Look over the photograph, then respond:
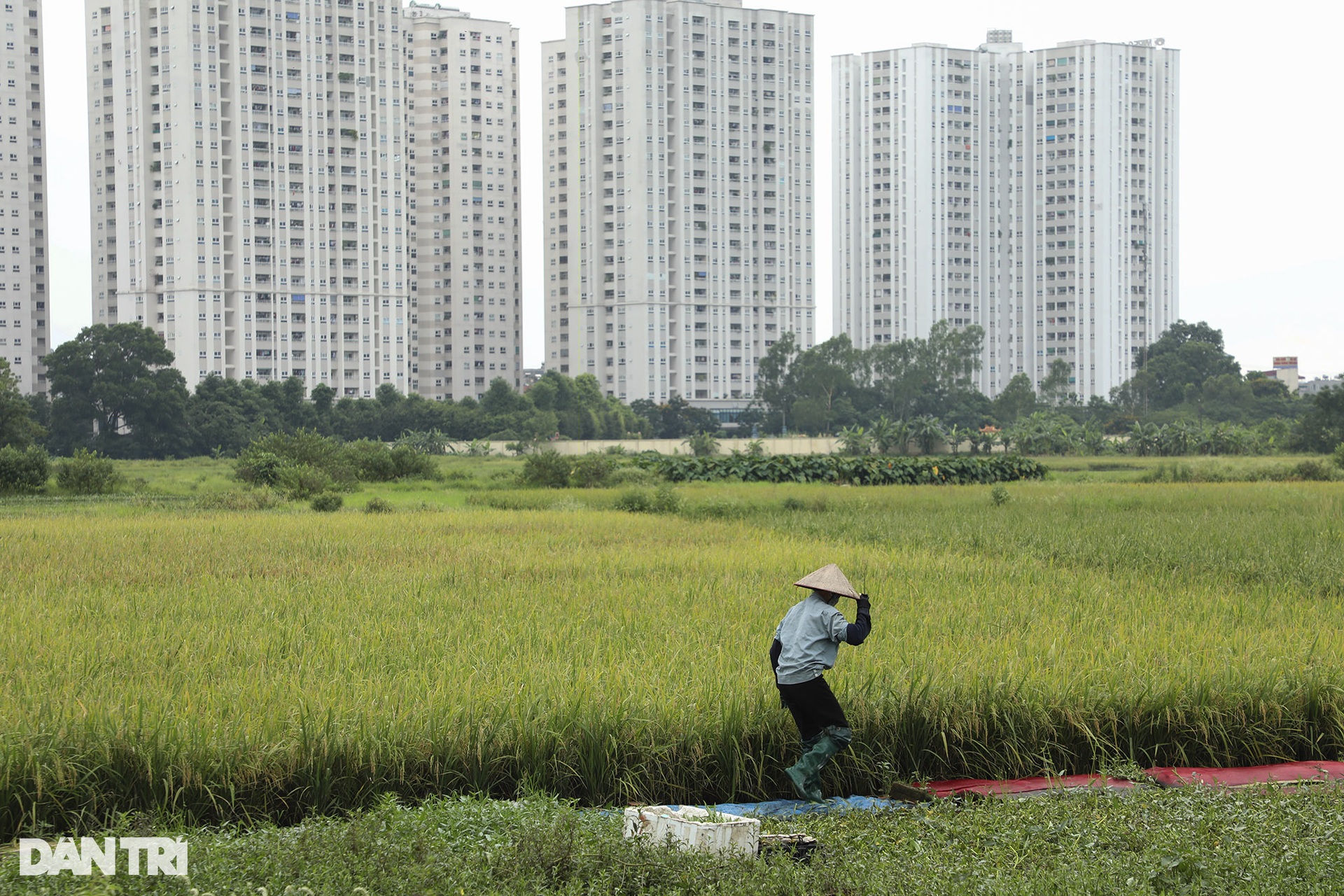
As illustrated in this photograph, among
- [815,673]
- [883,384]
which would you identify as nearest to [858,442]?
[883,384]

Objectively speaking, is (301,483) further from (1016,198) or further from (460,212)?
(1016,198)

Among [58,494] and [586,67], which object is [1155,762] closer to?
[58,494]

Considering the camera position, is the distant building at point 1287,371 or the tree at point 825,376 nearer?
the tree at point 825,376

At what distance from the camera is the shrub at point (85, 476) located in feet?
105

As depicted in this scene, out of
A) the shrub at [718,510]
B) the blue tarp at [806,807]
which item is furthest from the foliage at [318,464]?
the blue tarp at [806,807]

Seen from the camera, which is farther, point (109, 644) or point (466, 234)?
point (466, 234)

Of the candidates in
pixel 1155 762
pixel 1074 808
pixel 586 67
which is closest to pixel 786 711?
pixel 1074 808

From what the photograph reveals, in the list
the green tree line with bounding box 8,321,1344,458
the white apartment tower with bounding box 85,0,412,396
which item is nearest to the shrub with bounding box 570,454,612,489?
the green tree line with bounding box 8,321,1344,458

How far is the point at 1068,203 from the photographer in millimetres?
111312

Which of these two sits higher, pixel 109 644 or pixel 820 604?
pixel 820 604

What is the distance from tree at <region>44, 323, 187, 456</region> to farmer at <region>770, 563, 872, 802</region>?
66485mm

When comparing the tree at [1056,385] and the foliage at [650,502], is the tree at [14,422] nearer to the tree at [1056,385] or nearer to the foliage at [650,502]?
the foliage at [650,502]

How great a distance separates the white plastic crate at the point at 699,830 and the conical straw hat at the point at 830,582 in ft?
5.15

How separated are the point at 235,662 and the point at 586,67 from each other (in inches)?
3971
